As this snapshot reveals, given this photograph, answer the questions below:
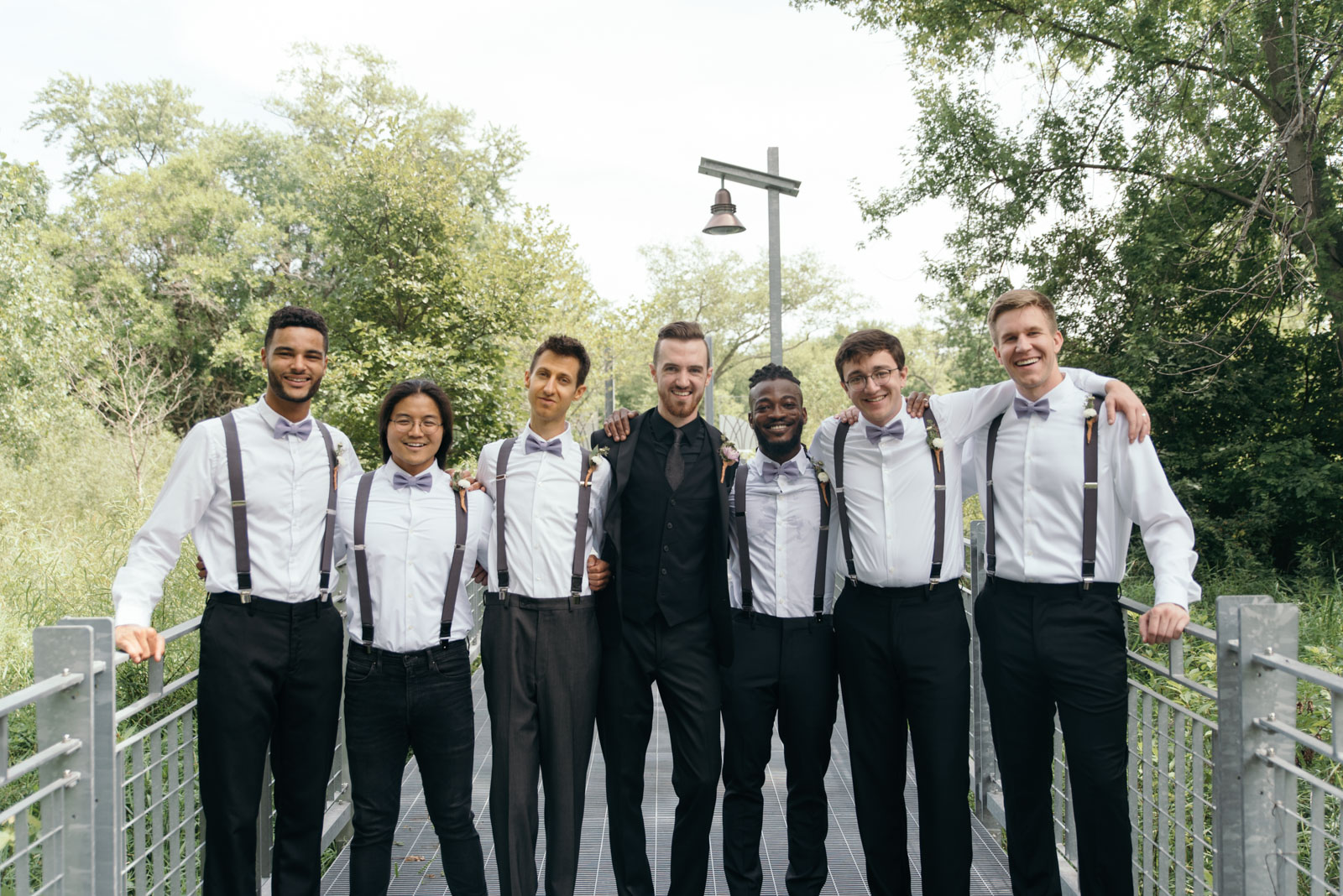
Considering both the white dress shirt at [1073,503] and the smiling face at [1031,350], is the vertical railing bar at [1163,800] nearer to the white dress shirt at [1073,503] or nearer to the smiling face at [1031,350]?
the white dress shirt at [1073,503]

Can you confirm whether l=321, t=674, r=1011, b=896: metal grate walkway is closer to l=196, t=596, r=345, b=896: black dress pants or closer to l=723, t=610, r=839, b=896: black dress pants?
l=723, t=610, r=839, b=896: black dress pants

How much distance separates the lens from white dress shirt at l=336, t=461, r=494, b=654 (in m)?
3.09

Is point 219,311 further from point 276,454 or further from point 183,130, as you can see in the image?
point 276,454

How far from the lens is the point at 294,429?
3.10m

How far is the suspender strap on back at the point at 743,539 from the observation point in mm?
3352

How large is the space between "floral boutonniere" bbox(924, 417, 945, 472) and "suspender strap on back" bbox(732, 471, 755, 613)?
0.64 meters

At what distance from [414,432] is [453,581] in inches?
20.8

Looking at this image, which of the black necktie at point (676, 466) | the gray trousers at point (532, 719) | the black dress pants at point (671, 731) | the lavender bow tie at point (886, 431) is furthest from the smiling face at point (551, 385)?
Result: the lavender bow tie at point (886, 431)

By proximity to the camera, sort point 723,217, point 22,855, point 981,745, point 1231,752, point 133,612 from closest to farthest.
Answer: point 22,855 < point 1231,752 < point 133,612 < point 981,745 < point 723,217

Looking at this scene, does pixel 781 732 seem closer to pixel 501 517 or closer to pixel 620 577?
pixel 620 577

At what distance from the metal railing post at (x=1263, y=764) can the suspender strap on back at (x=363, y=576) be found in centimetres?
247

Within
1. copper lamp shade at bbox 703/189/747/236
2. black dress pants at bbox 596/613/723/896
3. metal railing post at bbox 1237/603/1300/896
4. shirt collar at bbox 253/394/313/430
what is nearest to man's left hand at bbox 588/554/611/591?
black dress pants at bbox 596/613/723/896

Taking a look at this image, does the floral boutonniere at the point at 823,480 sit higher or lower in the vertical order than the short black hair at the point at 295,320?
lower

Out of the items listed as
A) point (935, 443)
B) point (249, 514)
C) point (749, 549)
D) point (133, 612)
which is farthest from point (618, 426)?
point (133, 612)
